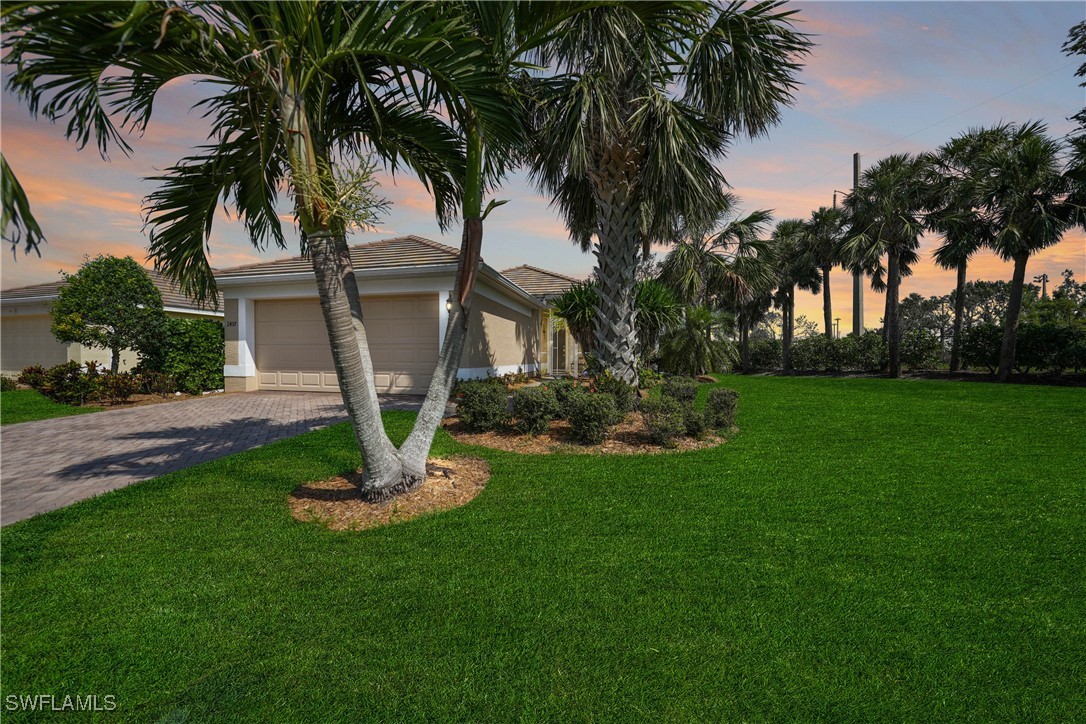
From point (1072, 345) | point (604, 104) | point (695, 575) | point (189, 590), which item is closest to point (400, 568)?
point (189, 590)

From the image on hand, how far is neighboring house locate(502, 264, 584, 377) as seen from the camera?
18922 millimetres

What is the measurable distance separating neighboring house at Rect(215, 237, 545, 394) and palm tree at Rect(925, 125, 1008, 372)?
17472 mm

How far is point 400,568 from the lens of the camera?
10.7ft

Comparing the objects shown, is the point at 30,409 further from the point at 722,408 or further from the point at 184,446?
the point at 722,408

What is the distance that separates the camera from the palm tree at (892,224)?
19.2 m

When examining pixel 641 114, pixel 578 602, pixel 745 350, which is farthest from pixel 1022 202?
pixel 578 602

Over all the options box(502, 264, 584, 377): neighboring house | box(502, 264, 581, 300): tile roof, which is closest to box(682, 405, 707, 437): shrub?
box(502, 264, 581, 300): tile roof

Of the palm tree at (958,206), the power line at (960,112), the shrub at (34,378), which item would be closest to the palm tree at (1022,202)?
the palm tree at (958,206)

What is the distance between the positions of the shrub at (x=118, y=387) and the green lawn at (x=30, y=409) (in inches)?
18.8

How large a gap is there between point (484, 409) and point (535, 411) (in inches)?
31.9

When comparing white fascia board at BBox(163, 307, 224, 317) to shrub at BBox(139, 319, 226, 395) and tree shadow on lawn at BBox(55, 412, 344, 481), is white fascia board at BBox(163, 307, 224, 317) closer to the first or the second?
shrub at BBox(139, 319, 226, 395)

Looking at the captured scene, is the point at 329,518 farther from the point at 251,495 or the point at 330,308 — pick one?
the point at 330,308

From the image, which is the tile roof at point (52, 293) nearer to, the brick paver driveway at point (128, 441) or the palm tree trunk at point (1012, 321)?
the brick paver driveway at point (128, 441)

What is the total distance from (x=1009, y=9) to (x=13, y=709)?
11607 millimetres
